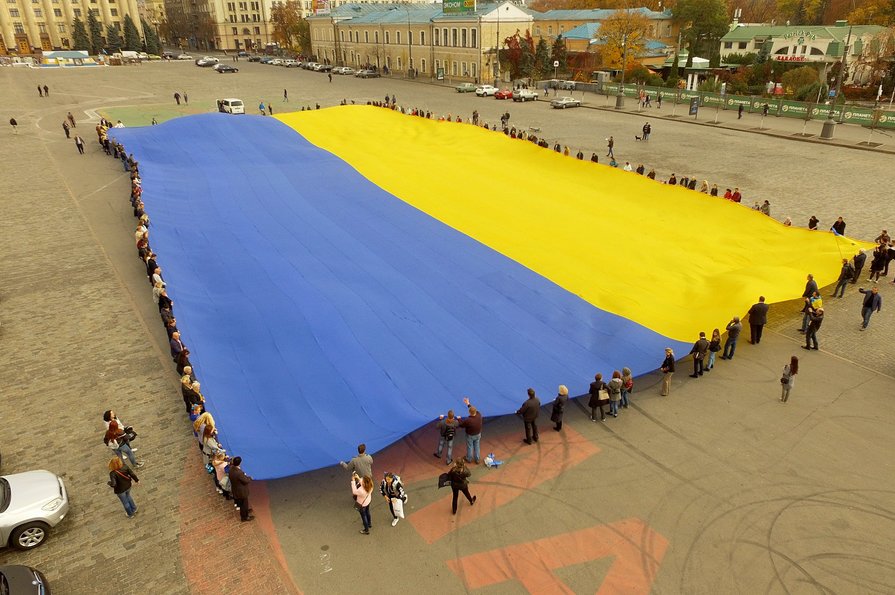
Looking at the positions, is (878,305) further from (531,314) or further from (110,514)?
(110,514)

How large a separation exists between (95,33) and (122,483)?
14261 cm

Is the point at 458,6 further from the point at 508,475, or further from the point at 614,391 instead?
the point at 508,475

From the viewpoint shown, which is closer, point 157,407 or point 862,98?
point 157,407

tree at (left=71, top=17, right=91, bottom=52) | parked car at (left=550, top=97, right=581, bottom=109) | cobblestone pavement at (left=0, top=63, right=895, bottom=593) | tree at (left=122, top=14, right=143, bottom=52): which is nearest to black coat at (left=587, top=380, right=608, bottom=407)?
cobblestone pavement at (left=0, top=63, right=895, bottom=593)

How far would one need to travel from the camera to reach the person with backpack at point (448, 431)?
428 inches

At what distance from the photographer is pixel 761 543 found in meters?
9.42

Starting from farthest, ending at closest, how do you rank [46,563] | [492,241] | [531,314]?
[492,241] < [531,314] < [46,563]

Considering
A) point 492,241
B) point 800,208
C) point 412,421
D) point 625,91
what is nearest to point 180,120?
point 492,241

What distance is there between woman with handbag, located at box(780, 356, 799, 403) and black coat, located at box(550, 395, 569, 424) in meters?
4.99

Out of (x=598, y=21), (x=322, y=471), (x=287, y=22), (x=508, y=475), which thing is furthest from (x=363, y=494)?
(x=287, y=22)

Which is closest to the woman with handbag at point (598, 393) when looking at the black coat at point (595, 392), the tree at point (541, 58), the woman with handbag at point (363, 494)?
the black coat at point (595, 392)

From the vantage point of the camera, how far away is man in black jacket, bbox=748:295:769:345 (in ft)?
48.0

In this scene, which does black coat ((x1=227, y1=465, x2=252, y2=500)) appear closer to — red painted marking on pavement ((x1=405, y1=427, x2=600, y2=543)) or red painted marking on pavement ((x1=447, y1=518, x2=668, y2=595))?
red painted marking on pavement ((x1=405, y1=427, x2=600, y2=543))

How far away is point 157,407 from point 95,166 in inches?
1073
